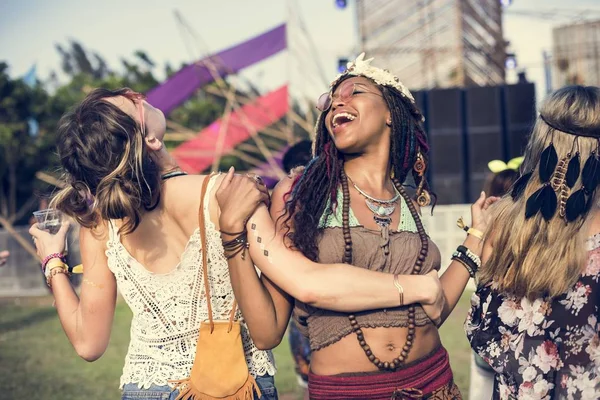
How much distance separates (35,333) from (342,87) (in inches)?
354

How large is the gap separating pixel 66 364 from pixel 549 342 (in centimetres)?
676

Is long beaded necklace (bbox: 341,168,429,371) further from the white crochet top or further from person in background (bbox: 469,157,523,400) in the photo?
person in background (bbox: 469,157,523,400)

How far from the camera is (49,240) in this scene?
300 centimetres

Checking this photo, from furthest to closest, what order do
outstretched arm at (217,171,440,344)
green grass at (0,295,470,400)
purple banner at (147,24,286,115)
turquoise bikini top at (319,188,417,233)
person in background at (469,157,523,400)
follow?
purple banner at (147,24,286,115) → green grass at (0,295,470,400) → person in background at (469,157,523,400) → turquoise bikini top at (319,188,417,233) → outstretched arm at (217,171,440,344)

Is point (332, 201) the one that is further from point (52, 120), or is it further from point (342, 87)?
point (52, 120)

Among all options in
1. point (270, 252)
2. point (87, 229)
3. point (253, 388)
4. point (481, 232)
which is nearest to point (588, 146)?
point (481, 232)

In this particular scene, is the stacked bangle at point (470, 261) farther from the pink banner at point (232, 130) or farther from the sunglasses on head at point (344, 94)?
the pink banner at point (232, 130)

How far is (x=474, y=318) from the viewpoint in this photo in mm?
3027

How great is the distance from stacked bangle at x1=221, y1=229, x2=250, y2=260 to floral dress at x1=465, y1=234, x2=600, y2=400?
96 centimetres

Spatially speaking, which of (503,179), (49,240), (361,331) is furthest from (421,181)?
(503,179)

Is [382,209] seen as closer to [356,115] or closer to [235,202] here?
[356,115]

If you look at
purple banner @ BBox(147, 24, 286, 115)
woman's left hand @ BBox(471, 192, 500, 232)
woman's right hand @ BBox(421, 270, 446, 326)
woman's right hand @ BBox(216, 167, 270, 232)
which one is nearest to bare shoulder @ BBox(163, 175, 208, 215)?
woman's right hand @ BBox(216, 167, 270, 232)

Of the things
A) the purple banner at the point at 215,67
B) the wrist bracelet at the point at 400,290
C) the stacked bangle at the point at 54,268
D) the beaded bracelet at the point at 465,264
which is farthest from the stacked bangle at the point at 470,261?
the purple banner at the point at 215,67

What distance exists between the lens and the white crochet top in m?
2.73
